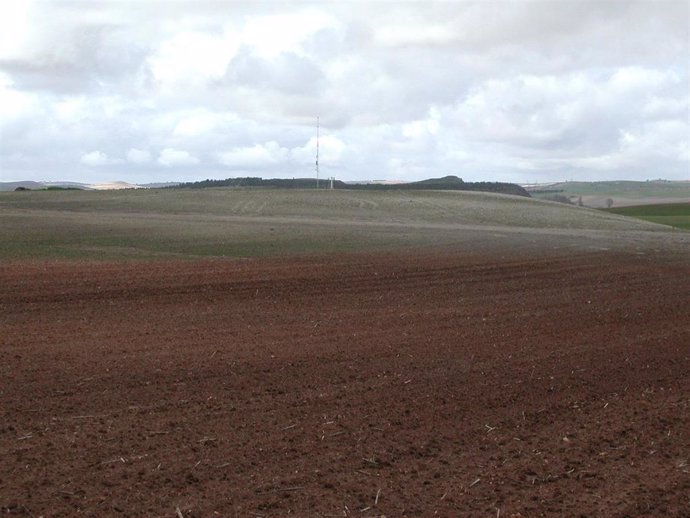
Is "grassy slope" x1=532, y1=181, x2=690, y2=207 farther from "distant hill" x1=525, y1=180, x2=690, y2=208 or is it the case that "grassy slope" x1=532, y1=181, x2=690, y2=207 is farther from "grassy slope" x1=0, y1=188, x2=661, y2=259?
"grassy slope" x1=0, y1=188, x2=661, y2=259

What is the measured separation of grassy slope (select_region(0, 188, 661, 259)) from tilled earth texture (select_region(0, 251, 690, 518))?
352 inches

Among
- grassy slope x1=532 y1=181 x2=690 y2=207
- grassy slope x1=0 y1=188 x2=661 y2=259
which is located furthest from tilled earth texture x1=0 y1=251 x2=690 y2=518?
grassy slope x1=532 y1=181 x2=690 y2=207

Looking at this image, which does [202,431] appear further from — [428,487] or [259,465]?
[428,487]

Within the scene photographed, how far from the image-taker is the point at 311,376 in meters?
9.42

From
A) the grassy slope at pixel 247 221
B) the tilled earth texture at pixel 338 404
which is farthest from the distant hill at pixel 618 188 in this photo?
the tilled earth texture at pixel 338 404

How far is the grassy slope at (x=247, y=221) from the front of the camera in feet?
82.1

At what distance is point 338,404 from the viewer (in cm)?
834

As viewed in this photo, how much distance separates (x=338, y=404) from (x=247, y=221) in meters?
28.9

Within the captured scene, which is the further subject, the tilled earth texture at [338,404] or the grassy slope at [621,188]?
the grassy slope at [621,188]

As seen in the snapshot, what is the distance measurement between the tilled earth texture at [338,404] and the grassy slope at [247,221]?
8.93m

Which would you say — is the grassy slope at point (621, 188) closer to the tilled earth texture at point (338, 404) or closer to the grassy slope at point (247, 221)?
the grassy slope at point (247, 221)

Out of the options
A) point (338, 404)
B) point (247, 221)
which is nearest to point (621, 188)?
point (247, 221)

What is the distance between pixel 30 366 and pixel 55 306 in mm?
4521

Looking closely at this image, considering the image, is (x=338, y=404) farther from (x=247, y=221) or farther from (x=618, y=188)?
(x=618, y=188)
